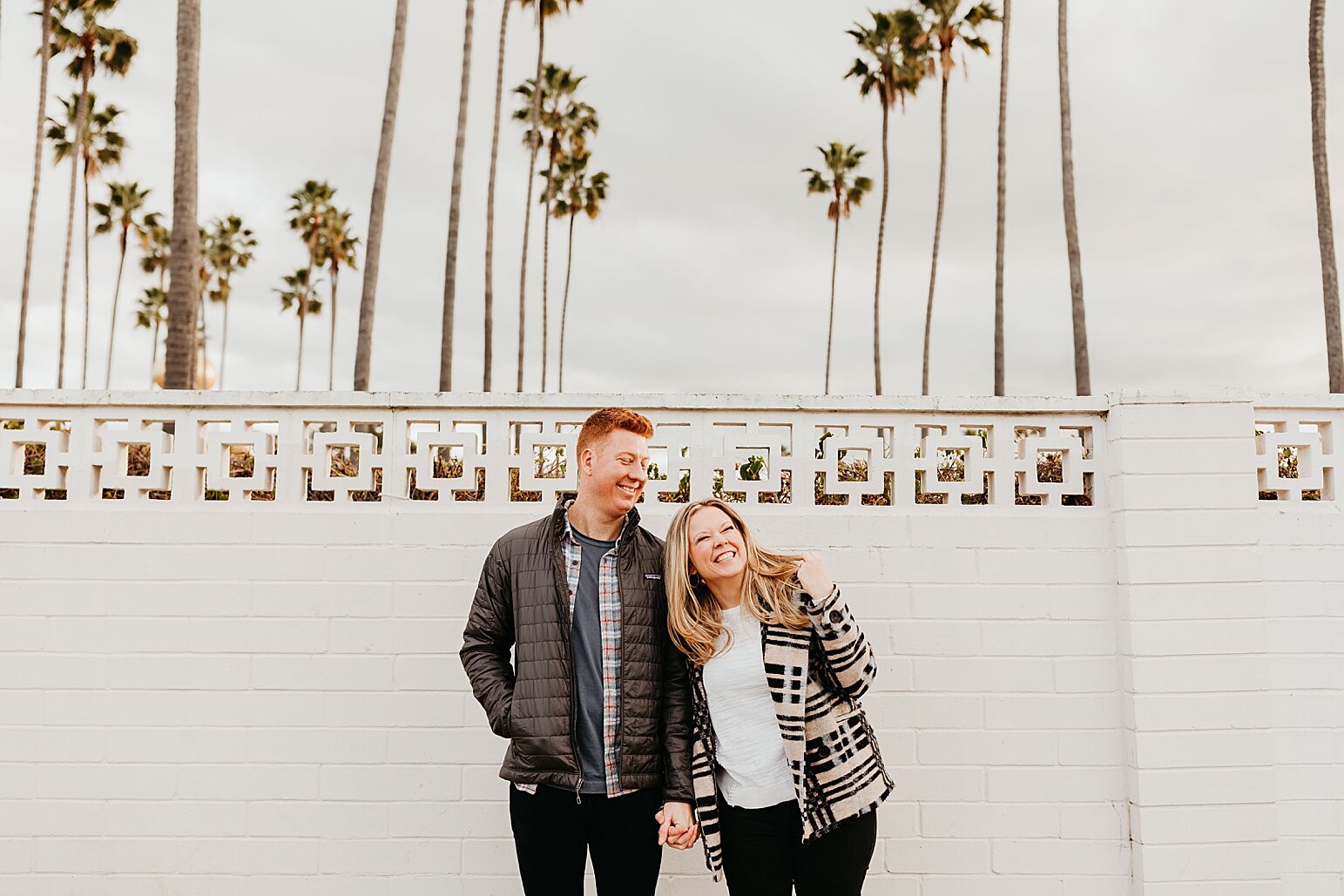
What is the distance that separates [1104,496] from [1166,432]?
0.35 metres

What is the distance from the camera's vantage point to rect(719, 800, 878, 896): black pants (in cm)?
285

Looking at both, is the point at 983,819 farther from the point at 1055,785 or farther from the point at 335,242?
the point at 335,242

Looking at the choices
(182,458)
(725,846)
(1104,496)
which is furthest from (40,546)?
(1104,496)

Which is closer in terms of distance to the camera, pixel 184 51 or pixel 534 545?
pixel 534 545

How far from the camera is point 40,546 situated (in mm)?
3811

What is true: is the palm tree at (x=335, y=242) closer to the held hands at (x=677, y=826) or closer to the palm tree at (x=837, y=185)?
the palm tree at (x=837, y=185)

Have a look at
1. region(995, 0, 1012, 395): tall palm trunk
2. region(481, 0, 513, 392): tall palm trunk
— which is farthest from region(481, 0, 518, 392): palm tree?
region(995, 0, 1012, 395): tall palm trunk

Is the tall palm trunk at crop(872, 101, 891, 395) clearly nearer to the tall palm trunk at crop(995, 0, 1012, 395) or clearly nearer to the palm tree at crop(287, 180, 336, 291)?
the tall palm trunk at crop(995, 0, 1012, 395)

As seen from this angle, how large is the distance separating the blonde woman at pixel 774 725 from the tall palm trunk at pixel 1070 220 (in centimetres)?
1344

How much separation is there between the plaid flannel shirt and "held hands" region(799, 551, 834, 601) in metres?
0.60

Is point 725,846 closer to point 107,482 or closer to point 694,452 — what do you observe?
point 694,452

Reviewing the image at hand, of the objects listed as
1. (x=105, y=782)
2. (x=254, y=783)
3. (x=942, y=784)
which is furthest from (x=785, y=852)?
(x=105, y=782)

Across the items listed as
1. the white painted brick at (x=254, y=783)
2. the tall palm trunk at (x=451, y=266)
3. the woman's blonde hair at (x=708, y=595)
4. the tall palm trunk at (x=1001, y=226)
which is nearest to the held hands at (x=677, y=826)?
the woman's blonde hair at (x=708, y=595)

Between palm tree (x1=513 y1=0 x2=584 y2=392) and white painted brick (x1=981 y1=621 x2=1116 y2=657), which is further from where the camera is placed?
palm tree (x1=513 y1=0 x2=584 y2=392)
